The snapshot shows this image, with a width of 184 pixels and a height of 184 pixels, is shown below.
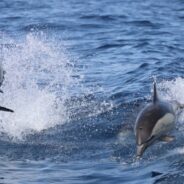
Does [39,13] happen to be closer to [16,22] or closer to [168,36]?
[16,22]

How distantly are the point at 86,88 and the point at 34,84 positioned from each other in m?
1.15

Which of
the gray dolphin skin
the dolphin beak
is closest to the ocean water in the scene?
the gray dolphin skin

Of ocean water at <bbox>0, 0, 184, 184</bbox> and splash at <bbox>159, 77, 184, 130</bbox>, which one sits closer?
ocean water at <bbox>0, 0, 184, 184</bbox>

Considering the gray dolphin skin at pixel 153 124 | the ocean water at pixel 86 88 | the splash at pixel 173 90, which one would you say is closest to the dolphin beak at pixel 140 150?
the gray dolphin skin at pixel 153 124

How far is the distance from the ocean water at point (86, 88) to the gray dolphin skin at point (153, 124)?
2.80 ft

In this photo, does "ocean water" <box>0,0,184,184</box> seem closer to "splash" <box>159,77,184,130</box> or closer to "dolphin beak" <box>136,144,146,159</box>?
"splash" <box>159,77,184,130</box>

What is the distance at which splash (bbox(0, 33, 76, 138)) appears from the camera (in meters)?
12.2

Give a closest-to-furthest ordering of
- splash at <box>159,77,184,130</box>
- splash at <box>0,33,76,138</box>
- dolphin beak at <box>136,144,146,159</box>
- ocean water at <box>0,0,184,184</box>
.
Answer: dolphin beak at <box>136,144,146,159</box>, ocean water at <box>0,0,184,184</box>, splash at <box>0,33,76,138</box>, splash at <box>159,77,184,130</box>

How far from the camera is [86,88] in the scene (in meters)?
14.4

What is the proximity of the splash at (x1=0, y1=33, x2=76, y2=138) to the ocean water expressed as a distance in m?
0.02

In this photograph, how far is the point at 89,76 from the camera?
50.3 ft

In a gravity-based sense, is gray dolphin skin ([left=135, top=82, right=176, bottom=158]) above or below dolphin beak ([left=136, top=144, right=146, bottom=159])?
above

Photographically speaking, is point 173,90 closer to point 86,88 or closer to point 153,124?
point 86,88

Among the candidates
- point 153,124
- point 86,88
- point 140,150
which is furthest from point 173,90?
point 140,150
